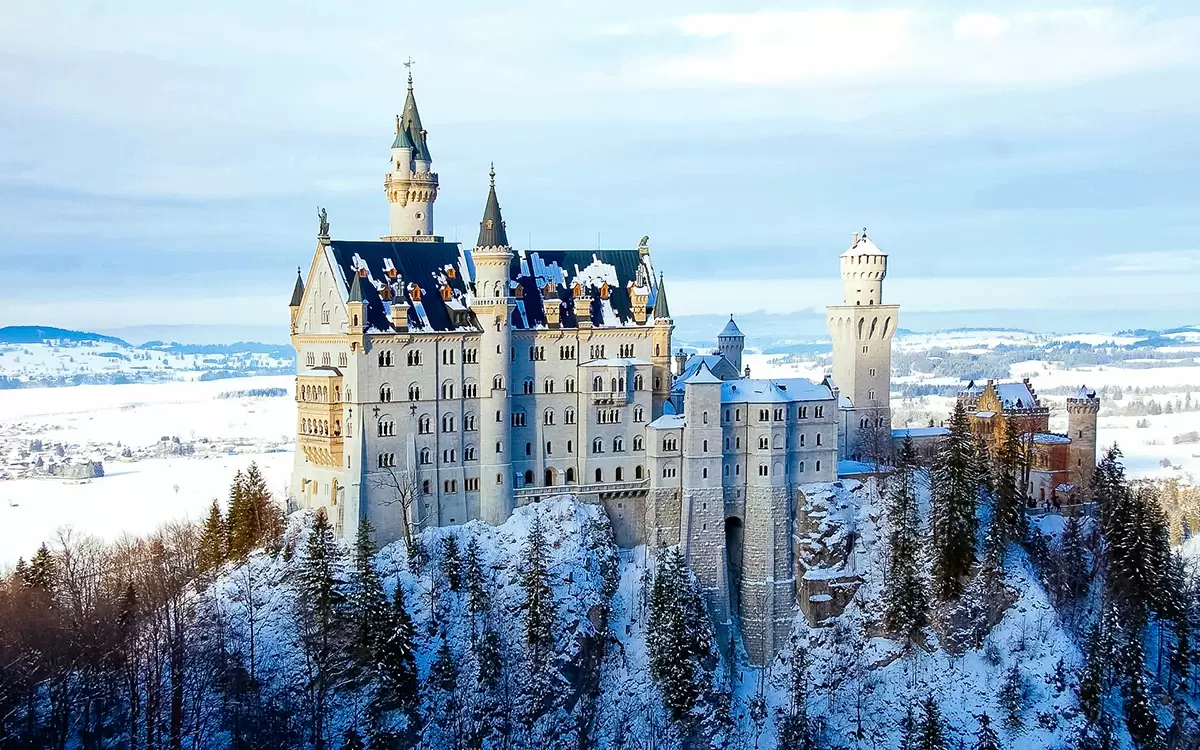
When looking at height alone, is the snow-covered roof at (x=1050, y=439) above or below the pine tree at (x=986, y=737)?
above

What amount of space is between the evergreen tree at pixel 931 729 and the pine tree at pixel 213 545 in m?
47.1

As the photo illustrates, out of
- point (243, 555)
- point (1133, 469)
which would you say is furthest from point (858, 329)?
point (1133, 469)

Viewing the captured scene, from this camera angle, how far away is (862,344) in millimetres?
105000

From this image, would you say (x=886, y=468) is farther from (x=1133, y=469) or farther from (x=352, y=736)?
(x=1133, y=469)

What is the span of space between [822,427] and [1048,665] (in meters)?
21.6

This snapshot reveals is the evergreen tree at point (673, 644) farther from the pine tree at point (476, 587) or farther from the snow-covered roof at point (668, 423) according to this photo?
the pine tree at point (476, 587)

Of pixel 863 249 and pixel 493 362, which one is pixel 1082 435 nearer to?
pixel 863 249

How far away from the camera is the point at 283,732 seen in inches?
3078

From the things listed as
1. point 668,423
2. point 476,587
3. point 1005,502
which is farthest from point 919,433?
point 476,587

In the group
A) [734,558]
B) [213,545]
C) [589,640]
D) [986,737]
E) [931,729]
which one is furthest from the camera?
[734,558]

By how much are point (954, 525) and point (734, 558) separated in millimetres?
15249

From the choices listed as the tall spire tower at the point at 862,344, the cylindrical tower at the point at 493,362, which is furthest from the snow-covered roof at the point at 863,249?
the cylindrical tower at the point at 493,362

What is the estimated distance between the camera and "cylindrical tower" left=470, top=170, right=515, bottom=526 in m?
91.9

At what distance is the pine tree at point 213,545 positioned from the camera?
9367cm
